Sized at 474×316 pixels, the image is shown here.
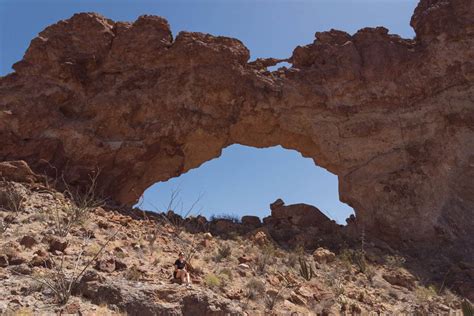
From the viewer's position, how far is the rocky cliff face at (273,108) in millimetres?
11750

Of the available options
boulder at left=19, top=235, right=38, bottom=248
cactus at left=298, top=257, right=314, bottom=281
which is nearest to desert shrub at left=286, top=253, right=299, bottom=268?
cactus at left=298, top=257, right=314, bottom=281

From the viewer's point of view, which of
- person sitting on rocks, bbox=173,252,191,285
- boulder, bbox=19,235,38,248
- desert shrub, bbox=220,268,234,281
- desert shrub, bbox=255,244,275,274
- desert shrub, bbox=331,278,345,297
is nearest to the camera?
person sitting on rocks, bbox=173,252,191,285

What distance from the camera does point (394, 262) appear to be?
10031 millimetres

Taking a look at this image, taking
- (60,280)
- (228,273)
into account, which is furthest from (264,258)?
(60,280)

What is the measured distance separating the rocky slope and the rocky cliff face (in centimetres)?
181

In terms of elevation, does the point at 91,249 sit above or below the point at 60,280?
above

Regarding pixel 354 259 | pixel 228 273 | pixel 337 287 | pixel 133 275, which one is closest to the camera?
pixel 133 275

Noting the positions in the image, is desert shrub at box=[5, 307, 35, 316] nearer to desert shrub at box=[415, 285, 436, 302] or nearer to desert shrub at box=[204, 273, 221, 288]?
desert shrub at box=[204, 273, 221, 288]

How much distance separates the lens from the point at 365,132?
12.7 meters

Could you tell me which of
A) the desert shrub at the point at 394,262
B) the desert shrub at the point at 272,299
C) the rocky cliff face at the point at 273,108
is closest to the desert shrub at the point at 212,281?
the desert shrub at the point at 272,299

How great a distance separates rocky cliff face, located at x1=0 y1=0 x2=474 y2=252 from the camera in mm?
11750

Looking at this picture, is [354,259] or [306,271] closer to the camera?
[306,271]

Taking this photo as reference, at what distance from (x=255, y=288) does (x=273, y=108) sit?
7113mm

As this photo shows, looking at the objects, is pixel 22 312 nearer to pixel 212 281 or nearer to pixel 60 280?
pixel 60 280
